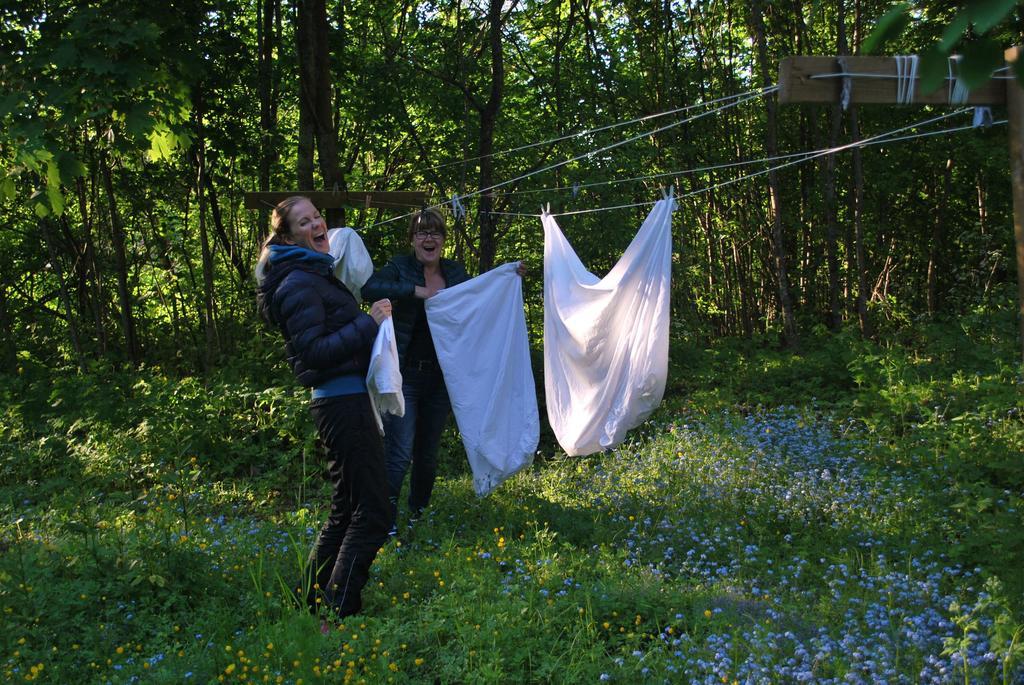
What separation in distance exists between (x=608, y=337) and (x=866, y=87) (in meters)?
1.73

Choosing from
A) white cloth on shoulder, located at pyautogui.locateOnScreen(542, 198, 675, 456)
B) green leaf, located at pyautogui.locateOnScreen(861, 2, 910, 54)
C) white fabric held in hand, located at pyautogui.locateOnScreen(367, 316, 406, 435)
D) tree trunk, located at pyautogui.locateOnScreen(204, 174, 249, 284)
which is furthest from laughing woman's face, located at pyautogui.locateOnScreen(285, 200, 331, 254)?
tree trunk, located at pyautogui.locateOnScreen(204, 174, 249, 284)

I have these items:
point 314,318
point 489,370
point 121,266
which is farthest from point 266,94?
point 314,318

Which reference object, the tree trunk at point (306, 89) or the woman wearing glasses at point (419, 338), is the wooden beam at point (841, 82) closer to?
the woman wearing glasses at point (419, 338)

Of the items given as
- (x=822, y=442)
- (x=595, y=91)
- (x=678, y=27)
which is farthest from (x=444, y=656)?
(x=678, y=27)

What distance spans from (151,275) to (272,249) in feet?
27.0

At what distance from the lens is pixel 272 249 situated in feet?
11.4

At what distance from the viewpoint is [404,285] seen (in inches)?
187

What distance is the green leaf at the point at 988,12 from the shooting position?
3.93 feet

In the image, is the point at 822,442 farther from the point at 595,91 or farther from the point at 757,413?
the point at 595,91

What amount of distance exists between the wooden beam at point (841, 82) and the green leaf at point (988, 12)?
252cm

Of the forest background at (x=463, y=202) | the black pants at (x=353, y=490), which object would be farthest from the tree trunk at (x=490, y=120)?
the black pants at (x=353, y=490)

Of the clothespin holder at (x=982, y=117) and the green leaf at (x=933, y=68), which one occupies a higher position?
the green leaf at (x=933, y=68)

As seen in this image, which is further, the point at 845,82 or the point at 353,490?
the point at 845,82

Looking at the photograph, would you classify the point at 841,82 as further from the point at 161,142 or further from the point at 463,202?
the point at 463,202
